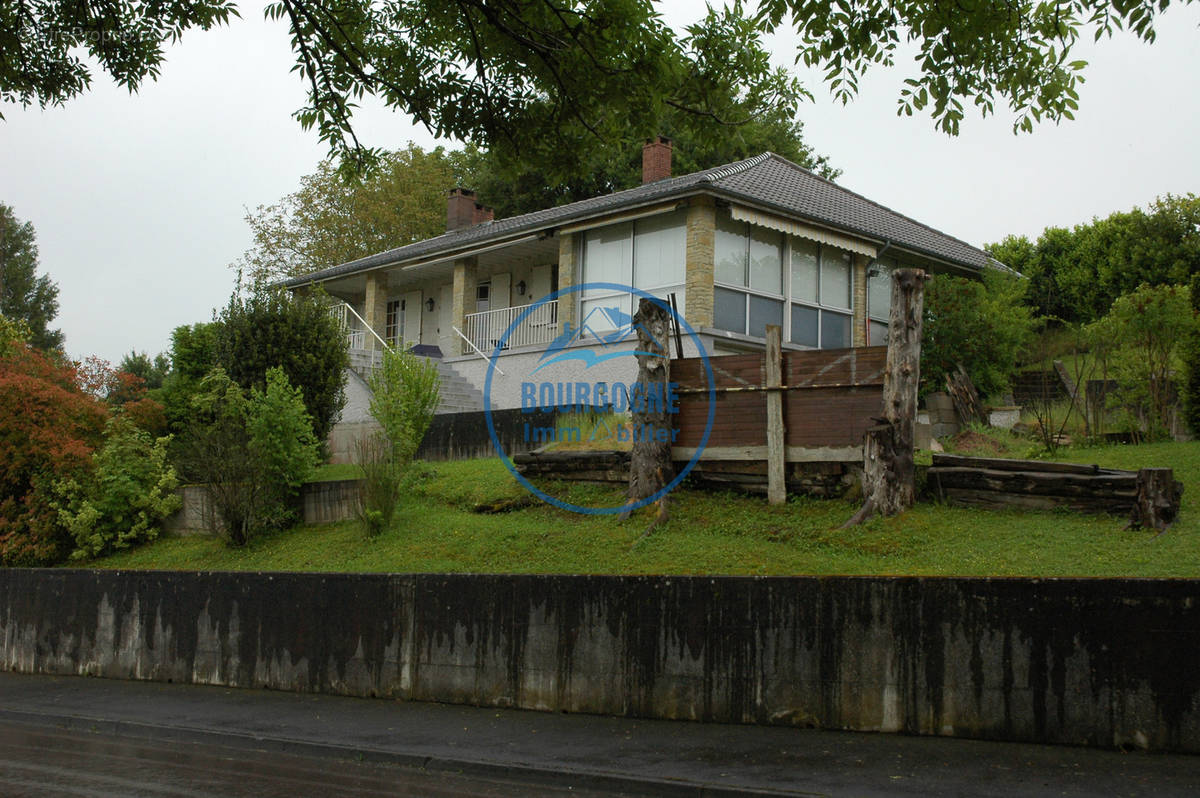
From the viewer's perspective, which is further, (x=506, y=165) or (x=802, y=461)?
(x=802, y=461)

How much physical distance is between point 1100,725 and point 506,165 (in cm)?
650

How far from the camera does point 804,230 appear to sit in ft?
66.1

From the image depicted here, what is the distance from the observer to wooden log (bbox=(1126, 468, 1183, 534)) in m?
8.90

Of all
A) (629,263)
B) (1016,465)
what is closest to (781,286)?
(629,263)

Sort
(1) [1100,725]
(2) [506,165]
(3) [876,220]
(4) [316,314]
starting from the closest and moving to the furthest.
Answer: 1. (1) [1100,725]
2. (2) [506,165]
3. (4) [316,314]
4. (3) [876,220]

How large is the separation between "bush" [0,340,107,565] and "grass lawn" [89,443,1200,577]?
1.11 metres

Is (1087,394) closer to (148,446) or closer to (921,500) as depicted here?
(921,500)

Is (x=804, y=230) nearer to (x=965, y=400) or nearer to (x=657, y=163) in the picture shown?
(x=965, y=400)

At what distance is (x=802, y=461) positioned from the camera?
451 inches

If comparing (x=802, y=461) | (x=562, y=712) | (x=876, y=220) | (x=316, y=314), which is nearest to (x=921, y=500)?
(x=802, y=461)

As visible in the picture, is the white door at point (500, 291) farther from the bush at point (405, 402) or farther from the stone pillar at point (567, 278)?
the bush at point (405, 402)

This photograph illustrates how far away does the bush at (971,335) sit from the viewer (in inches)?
737

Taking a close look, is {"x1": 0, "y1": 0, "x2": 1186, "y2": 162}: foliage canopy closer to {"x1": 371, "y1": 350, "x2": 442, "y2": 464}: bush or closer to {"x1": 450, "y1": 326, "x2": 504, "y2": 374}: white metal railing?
{"x1": 371, "y1": 350, "x2": 442, "y2": 464}: bush

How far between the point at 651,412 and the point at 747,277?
8.72 m
